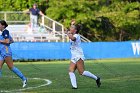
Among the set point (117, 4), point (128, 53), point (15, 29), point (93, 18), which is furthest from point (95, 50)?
point (117, 4)

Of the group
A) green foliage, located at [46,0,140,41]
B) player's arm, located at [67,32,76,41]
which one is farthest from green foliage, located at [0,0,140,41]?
player's arm, located at [67,32,76,41]

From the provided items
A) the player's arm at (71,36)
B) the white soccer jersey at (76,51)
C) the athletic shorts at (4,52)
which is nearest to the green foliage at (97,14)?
the white soccer jersey at (76,51)

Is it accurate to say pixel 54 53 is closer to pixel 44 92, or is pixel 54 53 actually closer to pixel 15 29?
pixel 15 29

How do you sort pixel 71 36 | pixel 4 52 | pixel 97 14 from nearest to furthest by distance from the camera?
pixel 71 36 < pixel 4 52 < pixel 97 14

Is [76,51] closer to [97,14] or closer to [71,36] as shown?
[71,36]

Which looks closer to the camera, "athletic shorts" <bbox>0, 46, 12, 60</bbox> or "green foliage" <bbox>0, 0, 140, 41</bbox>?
"athletic shorts" <bbox>0, 46, 12, 60</bbox>

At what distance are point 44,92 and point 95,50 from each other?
2746 cm

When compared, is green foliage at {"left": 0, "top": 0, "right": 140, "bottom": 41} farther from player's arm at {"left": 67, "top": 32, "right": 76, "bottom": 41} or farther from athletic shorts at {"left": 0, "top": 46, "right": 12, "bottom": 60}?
player's arm at {"left": 67, "top": 32, "right": 76, "bottom": 41}

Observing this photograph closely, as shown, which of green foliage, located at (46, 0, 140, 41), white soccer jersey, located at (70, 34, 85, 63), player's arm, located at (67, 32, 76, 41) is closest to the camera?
player's arm, located at (67, 32, 76, 41)

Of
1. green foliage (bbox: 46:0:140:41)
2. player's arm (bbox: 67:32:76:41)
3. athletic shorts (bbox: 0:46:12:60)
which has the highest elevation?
player's arm (bbox: 67:32:76:41)

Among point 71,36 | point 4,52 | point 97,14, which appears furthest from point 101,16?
point 71,36

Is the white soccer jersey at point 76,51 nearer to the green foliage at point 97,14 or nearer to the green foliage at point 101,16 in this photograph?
the green foliage at point 97,14

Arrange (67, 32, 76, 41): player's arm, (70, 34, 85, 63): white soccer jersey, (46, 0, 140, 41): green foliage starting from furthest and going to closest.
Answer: (46, 0, 140, 41): green foliage → (70, 34, 85, 63): white soccer jersey → (67, 32, 76, 41): player's arm

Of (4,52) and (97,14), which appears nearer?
(4,52)
